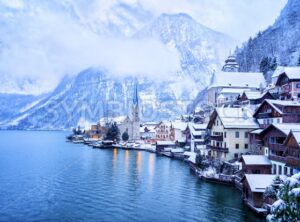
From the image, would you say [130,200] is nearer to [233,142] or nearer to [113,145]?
[233,142]

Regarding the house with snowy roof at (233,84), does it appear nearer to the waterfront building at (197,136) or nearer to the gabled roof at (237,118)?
the waterfront building at (197,136)

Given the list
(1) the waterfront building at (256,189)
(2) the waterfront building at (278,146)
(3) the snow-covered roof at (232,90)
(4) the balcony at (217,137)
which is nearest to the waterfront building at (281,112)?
(2) the waterfront building at (278,146)

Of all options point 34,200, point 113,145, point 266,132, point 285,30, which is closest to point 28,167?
point 34,200

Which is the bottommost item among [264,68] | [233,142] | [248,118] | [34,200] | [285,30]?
[34,200]

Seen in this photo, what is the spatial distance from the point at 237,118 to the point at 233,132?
12.5ft

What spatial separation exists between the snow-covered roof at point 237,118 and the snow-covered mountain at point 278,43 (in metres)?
87.6

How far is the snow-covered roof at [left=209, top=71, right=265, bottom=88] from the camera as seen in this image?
431 ft

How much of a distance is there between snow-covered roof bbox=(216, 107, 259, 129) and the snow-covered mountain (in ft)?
287

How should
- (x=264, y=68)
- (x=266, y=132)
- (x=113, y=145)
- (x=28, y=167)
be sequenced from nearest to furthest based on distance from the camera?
(x=266, y=132) → (x=28, y=167) → (x=264, y=68) → (x=113, y=145)

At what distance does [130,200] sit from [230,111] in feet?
118

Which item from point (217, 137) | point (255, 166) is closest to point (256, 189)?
point (255, 166)

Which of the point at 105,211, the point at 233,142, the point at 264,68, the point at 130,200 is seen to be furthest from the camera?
the point at 264,68

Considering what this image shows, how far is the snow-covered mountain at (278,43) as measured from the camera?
157 metres

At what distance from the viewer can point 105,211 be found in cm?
4103
